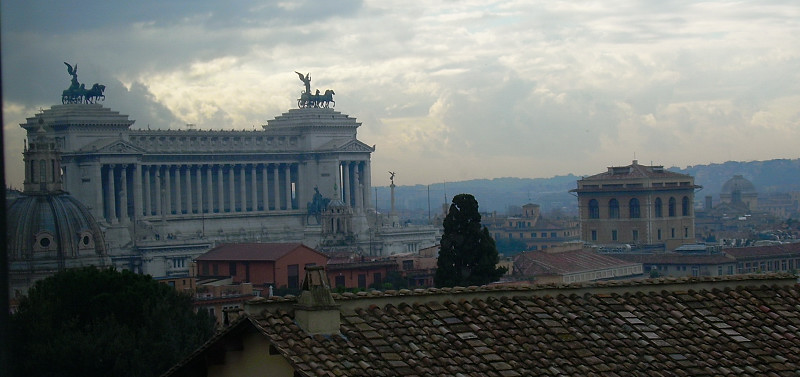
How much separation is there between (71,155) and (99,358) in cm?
7864

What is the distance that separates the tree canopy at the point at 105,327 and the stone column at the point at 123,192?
69854 millimetres

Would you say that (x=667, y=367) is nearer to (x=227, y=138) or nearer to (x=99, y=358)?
(x=99, y=358)

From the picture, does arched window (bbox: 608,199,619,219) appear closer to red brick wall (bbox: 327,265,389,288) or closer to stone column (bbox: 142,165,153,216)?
stone column (bbox: 142,165,153,216)

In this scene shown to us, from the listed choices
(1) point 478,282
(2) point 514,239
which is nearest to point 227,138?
(2) point 514,239

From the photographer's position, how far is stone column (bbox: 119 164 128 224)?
112 m

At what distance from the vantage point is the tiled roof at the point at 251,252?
80.6m

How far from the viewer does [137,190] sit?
378 feet

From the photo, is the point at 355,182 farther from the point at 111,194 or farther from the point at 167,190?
the point at 111,194

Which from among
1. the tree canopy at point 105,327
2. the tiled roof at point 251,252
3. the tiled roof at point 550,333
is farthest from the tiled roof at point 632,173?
the tiled roof at point 550,333

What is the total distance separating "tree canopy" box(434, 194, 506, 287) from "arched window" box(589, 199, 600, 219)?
86699 millimetres

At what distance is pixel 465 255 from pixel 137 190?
71.0m

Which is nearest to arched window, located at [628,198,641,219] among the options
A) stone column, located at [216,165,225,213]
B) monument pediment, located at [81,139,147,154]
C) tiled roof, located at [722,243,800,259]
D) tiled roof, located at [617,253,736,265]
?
tiled roof, located at [722,243,800,259]

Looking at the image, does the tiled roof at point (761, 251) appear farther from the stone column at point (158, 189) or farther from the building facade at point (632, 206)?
the stone column at point (158, 189)

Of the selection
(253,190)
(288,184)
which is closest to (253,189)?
(253,190)
